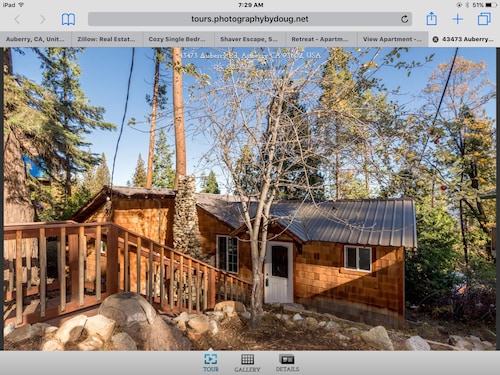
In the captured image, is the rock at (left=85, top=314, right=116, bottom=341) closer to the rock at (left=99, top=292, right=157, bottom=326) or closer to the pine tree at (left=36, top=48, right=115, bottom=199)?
the rock at (left=99, top=292, right=157, bottom=326)

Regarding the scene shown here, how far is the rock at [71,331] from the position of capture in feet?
6.24

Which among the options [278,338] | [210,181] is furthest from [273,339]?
[210,181]

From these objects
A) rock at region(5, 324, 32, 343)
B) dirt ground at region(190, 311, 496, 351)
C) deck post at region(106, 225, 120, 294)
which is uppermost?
deck post at region(106, 225, 120, 294)

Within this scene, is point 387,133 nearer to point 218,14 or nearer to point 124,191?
point 218,14

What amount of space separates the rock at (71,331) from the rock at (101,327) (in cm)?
5

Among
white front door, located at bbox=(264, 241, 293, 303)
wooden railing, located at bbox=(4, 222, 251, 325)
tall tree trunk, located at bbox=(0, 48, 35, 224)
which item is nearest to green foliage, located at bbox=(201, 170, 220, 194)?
wooden railing, located at bbox=(4, 222, 251, 325)

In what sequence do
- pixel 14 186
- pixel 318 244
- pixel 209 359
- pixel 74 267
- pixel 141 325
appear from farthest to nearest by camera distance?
pixel 318 244
pixel 14 186
pixel 74 267
pixel 141 325
pixel 209 359

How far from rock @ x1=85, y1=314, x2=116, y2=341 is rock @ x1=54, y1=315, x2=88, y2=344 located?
2.0 inches

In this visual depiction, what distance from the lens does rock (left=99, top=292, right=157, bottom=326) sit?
2.19 m

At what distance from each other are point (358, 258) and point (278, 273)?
2.36m

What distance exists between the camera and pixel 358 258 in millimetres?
5875

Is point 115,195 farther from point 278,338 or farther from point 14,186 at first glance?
point 278,338

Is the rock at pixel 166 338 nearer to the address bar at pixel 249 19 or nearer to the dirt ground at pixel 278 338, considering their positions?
the dirt ground at pixel 278 338

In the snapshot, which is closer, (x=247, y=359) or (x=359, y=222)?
(x=247, y=359)
